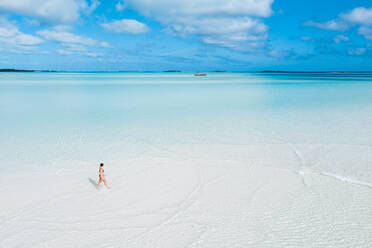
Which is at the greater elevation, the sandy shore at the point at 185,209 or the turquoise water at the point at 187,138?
the turquoise water at the point at 187,138

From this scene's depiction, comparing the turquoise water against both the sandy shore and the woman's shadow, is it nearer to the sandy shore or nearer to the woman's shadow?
the sandy shore

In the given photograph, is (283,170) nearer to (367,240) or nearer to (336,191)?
(336,191)

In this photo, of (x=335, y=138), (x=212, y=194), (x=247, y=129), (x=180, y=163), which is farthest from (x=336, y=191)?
(x=247, y=129)

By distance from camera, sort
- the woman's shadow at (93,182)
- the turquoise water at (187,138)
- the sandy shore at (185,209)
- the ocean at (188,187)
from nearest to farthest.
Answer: the sandy shore at (185,209) < the ocean at (188,187) < the woman's shadow at (93,182) < the turquoise water at (187,138)

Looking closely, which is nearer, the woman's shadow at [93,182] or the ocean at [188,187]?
the ocean at [188,187]

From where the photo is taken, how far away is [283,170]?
9648mm

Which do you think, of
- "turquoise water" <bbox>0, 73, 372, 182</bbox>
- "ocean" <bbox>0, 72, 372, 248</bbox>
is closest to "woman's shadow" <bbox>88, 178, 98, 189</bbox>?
"ocean" <bbox>0, 72, 372, 248</bbox>

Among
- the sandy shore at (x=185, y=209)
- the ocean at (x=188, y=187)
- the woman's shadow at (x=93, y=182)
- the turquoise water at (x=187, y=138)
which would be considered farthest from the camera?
the turquoise water at (x=187, y=138)

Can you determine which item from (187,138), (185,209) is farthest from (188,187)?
(187,138)

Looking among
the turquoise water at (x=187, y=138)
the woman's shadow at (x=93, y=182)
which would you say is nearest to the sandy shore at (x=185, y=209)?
the woman's shadow at (x=93, y=182)

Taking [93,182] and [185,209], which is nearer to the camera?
[185,209]

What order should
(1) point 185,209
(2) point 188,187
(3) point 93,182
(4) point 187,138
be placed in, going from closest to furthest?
(1) point 185,209
(2) point 188,187
(3) point 93,182
(4) point 187,138

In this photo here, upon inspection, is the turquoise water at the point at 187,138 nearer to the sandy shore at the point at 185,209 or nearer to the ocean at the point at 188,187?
the ocean at the point at 188,187

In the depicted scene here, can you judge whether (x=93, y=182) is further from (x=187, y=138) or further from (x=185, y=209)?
(x=187, y=138)
